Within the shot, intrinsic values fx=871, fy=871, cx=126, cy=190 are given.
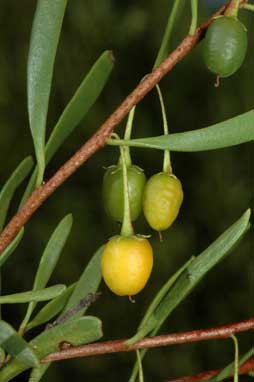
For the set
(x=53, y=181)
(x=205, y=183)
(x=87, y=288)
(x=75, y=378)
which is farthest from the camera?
(x=205, y=183)

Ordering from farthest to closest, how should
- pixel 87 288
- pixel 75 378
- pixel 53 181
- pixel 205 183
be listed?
pixel 205 183
pixel 75 378
pixel 87 288
pixel 53 181

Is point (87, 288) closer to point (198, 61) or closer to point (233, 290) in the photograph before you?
point (233, 290)

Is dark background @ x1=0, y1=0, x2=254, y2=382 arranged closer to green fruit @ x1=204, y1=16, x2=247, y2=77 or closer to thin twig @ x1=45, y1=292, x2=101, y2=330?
thin twig @ x1=45, y1=292, x2=101, y2=330

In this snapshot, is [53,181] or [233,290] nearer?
[53,181]

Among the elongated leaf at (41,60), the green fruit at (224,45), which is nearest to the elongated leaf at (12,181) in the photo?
the elongated leaf at (41,60)

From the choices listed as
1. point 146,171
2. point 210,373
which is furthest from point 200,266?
point 146,171

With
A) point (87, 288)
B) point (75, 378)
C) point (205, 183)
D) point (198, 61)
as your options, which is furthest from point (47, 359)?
point (198, 61)

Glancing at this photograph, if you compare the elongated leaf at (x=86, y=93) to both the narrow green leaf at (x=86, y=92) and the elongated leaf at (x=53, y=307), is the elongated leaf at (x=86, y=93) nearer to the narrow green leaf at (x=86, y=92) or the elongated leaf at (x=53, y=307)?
the narrow green leaf at (x=86, y=92)

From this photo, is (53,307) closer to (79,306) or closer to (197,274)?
(79,306)
